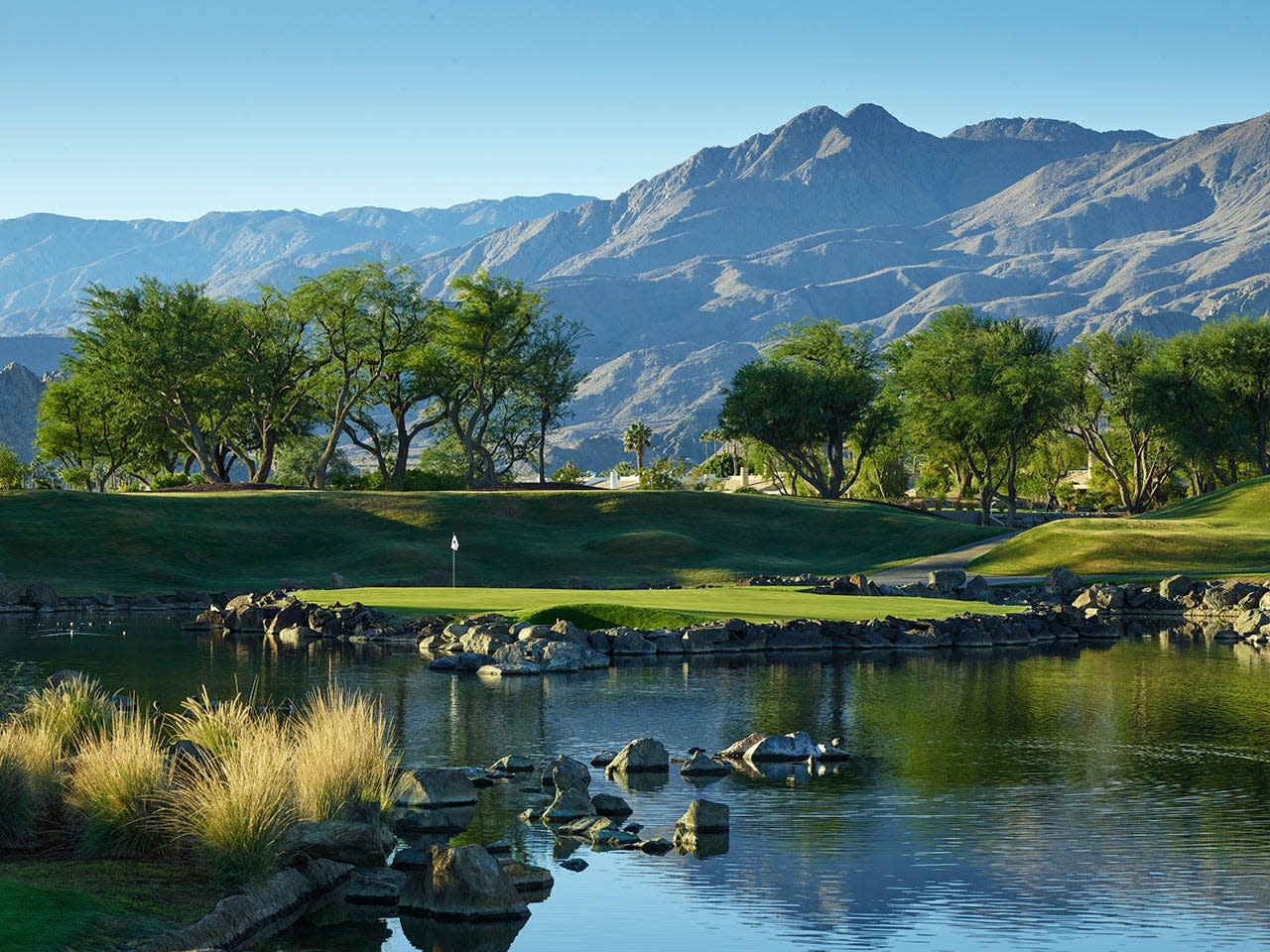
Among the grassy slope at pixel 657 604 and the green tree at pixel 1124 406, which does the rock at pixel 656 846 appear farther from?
the green tree at pixel 1124 406

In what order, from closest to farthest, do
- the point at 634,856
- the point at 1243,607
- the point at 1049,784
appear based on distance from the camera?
the point at 634,856 → the point at 1049,784 → the point at 1243,607

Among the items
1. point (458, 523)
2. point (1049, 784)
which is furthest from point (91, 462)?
point (1049, 784)

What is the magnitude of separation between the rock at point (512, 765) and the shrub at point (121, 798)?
883cm

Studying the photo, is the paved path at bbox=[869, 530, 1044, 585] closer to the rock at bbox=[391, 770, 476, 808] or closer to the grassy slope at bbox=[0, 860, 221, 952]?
the rock at bbox=[391, 770, 476, 808]

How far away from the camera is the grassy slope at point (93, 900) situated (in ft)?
49.4

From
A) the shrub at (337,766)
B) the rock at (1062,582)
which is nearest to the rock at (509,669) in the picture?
the shrub at (337,766)

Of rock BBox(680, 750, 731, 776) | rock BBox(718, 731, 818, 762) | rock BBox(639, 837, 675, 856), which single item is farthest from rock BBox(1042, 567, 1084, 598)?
rock BBox(639, 837, 675, 856)

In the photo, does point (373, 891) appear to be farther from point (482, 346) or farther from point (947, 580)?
point (482, 346)

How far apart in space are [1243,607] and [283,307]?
2869 inches

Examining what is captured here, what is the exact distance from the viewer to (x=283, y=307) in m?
112

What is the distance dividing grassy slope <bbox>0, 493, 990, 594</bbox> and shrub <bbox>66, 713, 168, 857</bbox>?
56608mm

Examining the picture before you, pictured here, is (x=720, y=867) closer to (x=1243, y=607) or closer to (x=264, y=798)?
(x=264, y=798)

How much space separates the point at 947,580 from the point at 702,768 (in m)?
46.7

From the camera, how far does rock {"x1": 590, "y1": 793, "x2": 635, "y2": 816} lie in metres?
24.0
